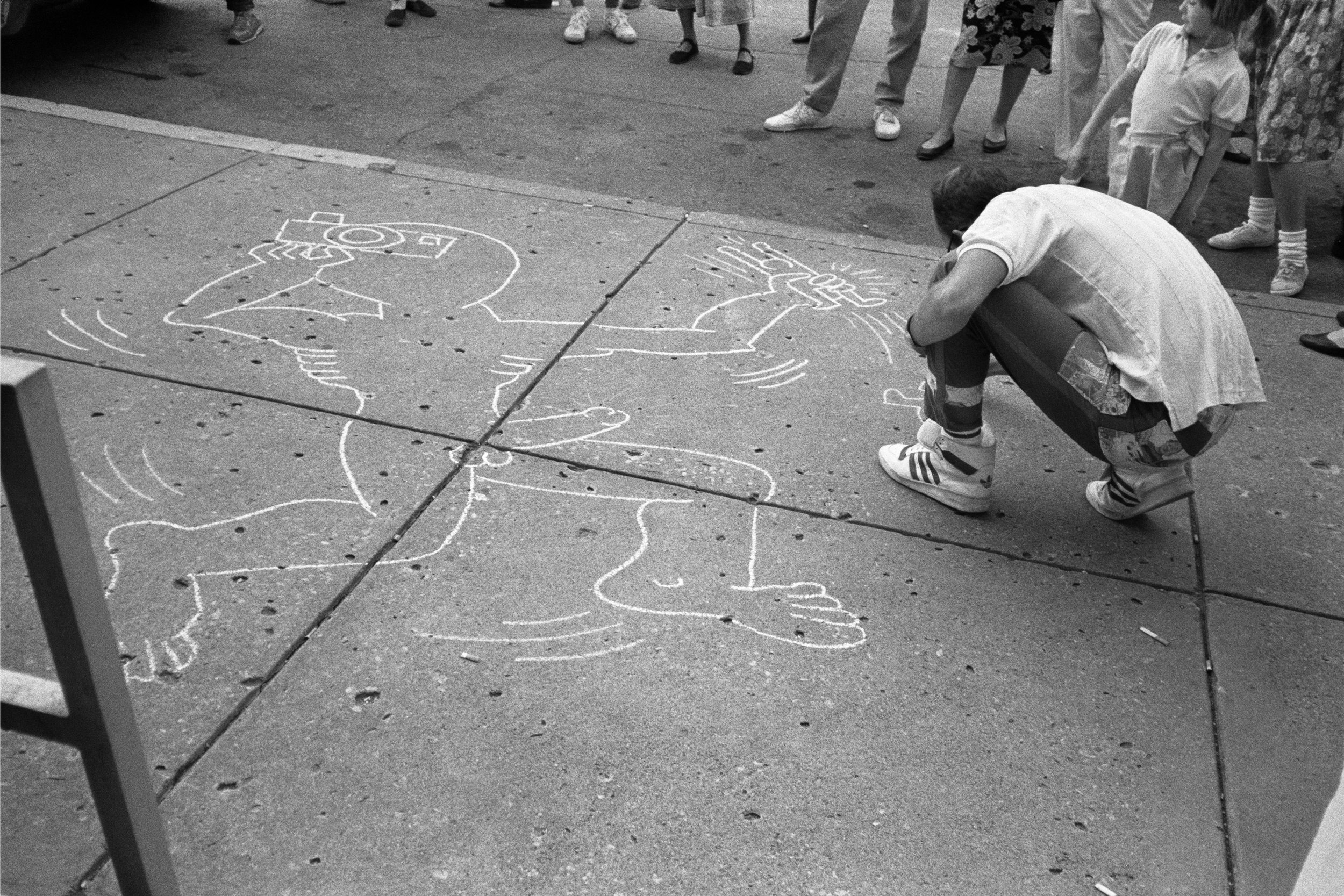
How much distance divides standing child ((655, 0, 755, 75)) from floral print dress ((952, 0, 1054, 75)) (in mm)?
1667

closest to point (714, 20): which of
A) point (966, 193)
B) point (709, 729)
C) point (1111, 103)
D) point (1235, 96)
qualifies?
point (1111, 103)

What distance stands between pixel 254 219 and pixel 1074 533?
321cm

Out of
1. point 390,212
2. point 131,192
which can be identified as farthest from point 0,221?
point 390,212

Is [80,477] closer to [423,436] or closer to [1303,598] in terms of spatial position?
[423,436]

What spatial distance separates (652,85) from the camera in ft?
23.3

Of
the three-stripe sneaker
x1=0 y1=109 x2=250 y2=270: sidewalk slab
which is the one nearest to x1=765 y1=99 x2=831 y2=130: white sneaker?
x1=0 y1=109 x2=250 y2=270: sidewalk slab

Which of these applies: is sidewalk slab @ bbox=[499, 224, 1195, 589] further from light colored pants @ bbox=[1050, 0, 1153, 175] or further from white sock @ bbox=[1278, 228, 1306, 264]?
light colored pants @ bbox=[1050, 0, 1153, 175]

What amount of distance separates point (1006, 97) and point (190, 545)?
4.75 m

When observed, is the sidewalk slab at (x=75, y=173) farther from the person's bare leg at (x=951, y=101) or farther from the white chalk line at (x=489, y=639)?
the person's bare leg at (x=951, y=101)

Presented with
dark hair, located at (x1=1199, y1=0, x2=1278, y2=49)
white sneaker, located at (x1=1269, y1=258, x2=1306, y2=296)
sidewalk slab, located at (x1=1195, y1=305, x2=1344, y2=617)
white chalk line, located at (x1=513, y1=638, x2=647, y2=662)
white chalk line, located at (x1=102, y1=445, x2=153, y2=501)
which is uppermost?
dark hair, located at (x1=1199, y1=0, x2=1278, y2=49)

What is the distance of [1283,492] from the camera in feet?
11.2

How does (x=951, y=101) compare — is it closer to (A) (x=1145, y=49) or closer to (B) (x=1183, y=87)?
(A) (x=1145, y=49)

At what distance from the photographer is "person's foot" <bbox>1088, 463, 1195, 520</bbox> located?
122 inches

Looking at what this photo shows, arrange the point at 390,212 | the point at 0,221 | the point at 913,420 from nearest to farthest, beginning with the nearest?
the point at 913,420 < the point at 0,221 < the point at 390,212
